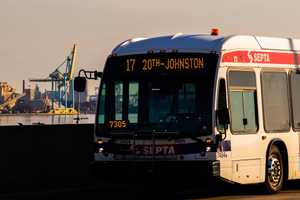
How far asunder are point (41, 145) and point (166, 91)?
135 inches

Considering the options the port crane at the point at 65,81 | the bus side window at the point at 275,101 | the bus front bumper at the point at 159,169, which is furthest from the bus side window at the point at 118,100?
the port crane at the point at 65,81

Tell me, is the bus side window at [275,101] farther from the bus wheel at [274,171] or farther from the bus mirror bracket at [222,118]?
the bus mirror bracket at [222,118]

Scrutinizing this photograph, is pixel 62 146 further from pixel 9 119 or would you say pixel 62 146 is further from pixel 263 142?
pixel 9 119

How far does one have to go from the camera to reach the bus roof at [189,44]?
15828mm

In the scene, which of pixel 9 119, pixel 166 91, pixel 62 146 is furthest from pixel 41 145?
pixel 9 119

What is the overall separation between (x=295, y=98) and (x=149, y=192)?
3361 mm

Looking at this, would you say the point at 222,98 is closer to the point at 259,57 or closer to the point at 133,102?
the point at 133,102

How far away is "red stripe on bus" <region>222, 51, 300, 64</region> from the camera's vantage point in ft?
52.5

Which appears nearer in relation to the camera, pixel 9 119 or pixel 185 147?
pixel 185 147

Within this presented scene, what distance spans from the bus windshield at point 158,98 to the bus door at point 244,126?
1.98 ft

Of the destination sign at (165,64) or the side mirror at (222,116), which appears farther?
the destination sign at (165,64)

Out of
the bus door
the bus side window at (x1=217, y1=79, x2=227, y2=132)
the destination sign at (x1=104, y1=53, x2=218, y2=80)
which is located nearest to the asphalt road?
the bus door

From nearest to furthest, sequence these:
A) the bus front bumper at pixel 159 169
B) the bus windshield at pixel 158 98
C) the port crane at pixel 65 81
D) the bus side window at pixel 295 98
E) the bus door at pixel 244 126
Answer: the bus front bumper at pixel 159 169 → the bus windshield at pixel 158 98 → the bus door at pixel 244 126 → the bus side window at pixel 295 98 → the port crane at pixel 65 81

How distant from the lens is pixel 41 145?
18.0 meters
